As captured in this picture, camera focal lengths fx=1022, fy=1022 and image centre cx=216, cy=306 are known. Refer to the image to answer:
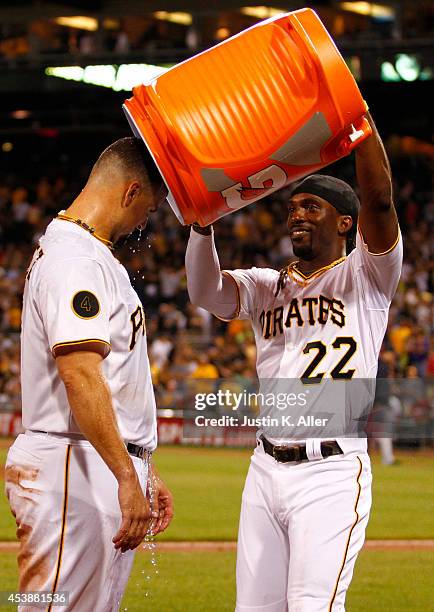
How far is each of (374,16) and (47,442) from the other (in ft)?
62.2

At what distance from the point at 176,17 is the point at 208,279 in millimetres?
19074

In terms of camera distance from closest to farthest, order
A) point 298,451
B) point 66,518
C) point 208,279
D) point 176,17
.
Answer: point 66,518, point 298,451, point 208,279, point 176,17

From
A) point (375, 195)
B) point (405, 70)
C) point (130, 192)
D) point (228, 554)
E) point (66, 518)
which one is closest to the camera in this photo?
point (66, 518)

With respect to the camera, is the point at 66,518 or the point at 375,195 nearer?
the point at 66,518

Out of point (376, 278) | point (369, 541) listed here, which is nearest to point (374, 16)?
point (369, 541)

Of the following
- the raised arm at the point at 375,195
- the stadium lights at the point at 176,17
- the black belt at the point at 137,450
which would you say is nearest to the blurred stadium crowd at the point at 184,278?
the stadium lights at the point at 176,17

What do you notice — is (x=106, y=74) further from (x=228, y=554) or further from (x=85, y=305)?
(x=85, y=305)

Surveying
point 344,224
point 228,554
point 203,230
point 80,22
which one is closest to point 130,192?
point 203,230

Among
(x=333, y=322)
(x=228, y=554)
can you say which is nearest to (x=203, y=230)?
(x=333, y=322)

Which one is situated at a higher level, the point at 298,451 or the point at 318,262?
the point at 318,262

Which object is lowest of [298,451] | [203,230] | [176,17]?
[298,451]

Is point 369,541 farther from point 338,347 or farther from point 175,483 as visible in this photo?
point 338,347

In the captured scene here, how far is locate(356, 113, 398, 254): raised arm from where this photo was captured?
3551mm

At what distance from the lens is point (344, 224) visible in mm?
4043
